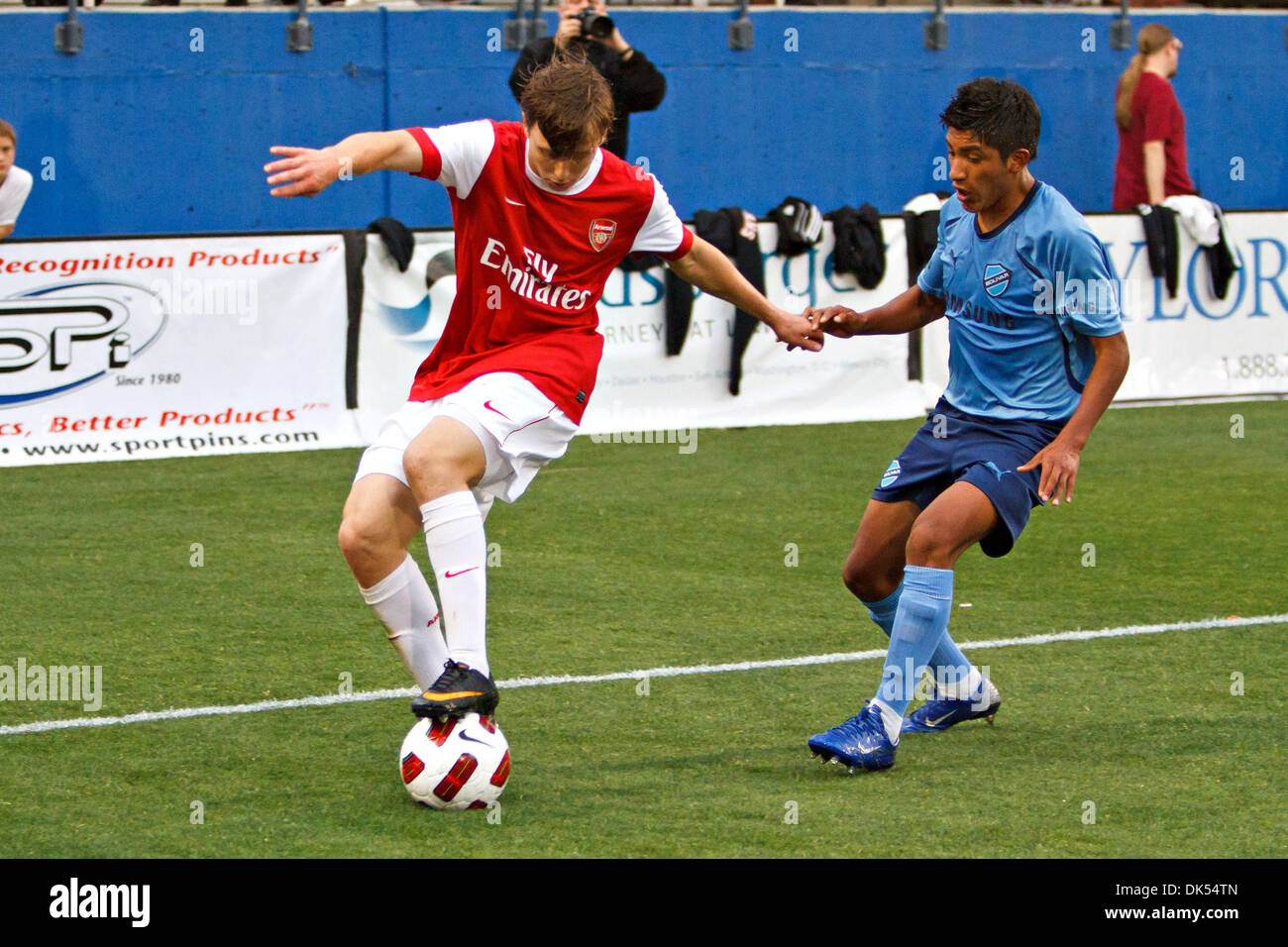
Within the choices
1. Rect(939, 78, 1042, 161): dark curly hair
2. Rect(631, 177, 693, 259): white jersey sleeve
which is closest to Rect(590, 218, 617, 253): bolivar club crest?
Rect(631, 177, 693, 259): white jersey sleeve

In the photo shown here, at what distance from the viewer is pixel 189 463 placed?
9.84 meters

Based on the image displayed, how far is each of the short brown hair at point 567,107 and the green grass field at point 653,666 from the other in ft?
5.16

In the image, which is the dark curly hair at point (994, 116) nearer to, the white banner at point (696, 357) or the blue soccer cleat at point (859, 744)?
the blue soccer cleat at point (859, 744)

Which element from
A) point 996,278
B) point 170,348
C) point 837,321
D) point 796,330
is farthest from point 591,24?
point 996,278

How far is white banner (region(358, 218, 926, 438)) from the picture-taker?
10.5 m

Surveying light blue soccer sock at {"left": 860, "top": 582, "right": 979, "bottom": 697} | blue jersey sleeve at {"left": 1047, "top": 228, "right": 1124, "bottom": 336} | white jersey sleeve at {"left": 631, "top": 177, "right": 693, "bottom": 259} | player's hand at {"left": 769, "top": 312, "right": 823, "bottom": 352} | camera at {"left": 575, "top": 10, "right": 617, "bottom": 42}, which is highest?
camera at {"left": 575, "top": 10, "right": 617, "bottom": 42}

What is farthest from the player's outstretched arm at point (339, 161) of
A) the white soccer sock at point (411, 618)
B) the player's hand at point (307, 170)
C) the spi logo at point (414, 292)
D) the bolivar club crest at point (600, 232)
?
the spi logo at point (414, 292)

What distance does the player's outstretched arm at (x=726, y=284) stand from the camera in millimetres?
5082

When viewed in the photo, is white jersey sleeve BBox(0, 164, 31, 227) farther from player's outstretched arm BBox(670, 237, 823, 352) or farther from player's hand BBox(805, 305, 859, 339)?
player's hand BBox(805, 305, 859, 339)

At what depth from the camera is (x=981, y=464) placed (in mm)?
4629

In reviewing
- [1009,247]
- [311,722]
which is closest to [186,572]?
[311,722]

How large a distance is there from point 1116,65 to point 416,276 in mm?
8076

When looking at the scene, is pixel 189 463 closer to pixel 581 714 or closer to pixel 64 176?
pixel 64 176

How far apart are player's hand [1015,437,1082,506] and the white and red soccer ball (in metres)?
1.48
